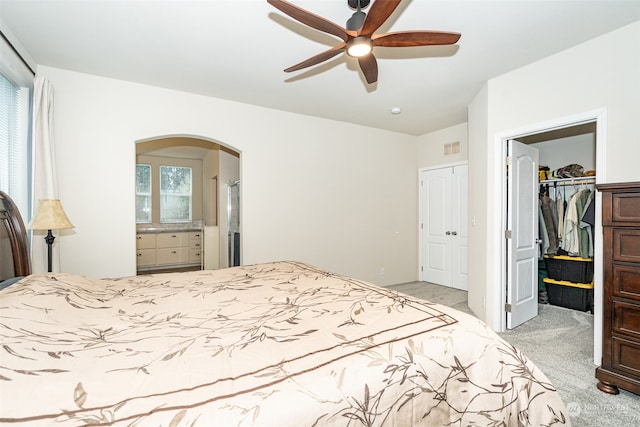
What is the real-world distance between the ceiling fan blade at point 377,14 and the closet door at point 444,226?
3.68m

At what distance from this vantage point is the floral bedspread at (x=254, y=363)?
29.4 inches

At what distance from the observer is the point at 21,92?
8.46 ft

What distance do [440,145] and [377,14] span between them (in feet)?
12.8

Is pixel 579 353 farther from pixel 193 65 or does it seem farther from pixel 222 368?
pixel 193 65

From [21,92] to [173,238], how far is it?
15.1ft

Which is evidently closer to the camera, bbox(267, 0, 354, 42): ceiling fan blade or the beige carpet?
bbox(267, 0, 354, 42): ceiling fan blade

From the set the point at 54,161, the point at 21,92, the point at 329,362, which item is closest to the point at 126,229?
the point at 54,161

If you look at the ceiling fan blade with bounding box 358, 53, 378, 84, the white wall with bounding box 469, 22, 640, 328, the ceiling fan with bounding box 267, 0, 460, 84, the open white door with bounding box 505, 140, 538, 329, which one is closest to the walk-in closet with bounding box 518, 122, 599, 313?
the open white door with bounding box 505, 140, 538, 329

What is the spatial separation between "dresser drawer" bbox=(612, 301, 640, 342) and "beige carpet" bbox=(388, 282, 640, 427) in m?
0.46

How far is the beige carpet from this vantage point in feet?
6.00

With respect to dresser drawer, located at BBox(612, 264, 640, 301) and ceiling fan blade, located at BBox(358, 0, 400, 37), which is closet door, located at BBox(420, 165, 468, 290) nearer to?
dresser drawer, located at BBox(612, 264, 640, 301)

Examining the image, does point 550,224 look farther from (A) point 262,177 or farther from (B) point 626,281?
(A) point 262,177

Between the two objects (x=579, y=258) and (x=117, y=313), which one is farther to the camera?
(x=579, y=258)

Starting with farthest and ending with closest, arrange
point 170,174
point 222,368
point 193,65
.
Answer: point 170,174
point 193,65
point 222,368
